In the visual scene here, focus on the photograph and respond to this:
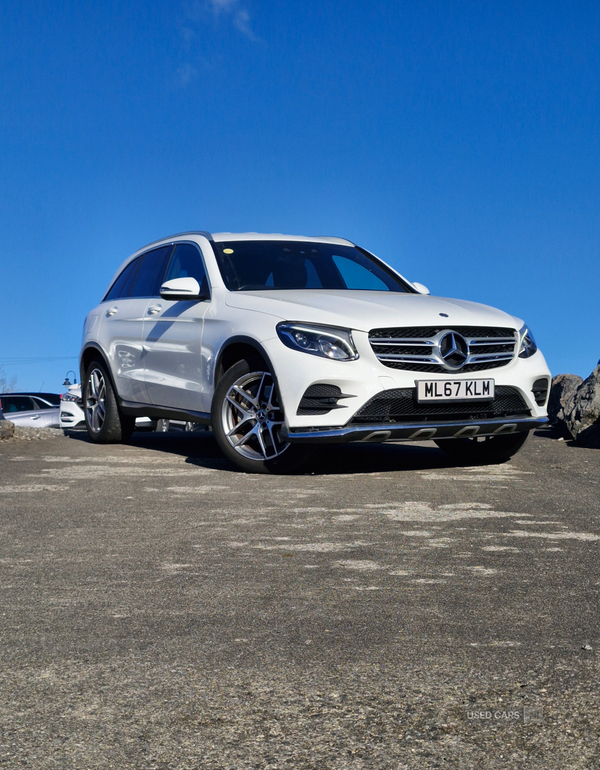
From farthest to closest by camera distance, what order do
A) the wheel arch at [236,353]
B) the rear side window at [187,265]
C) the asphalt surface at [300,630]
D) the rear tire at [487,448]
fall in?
1. the rear side window at [187,265]
2. the rear tire at [487,448]
3. the wheel arch at [236,353]
4. the asphalt surface at [300,630]

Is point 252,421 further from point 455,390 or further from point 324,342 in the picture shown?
point 455,390

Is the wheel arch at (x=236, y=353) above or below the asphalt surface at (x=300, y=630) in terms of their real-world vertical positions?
above

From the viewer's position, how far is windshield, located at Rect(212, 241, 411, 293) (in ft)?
23.4

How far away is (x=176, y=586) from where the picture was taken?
327 cm

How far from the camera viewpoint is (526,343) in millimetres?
6707

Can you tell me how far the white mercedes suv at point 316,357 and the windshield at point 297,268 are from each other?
0.02m

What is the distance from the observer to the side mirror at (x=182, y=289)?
22.8ft

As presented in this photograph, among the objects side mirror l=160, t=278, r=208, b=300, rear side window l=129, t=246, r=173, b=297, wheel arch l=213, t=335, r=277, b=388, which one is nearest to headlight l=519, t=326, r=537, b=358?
wheel arch l=213, t=335, r=277, b=388

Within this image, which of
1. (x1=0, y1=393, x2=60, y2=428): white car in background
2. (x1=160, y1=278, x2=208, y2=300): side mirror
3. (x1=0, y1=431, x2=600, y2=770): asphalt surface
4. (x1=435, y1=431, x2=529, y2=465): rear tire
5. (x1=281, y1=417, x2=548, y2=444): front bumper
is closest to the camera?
(x1=0, y1=431, x2=600, y2=770): asphalt surface

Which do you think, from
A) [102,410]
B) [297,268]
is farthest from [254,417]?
[102,410]

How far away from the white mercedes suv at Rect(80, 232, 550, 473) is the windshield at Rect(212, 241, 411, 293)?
2 cm

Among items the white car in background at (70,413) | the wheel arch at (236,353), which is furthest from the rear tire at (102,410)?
the white car in background at (70,413)

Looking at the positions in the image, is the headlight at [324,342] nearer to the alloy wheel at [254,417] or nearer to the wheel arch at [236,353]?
the wheel arch at [236,353]

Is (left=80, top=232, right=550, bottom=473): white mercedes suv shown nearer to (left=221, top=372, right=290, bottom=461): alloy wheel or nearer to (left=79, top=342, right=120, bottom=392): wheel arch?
(left=221, top=372, right=290, bottom=461): alloy wheel
